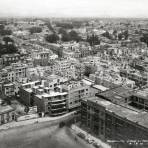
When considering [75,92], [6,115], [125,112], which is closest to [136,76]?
[75,92]

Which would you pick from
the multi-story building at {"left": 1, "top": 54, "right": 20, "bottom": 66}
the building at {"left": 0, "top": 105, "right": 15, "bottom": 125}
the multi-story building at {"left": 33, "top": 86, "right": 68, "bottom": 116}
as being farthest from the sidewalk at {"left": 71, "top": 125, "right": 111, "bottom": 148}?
the multi-story building at {"left": 1, "top": 54, "right": 20, "bottom": 66}

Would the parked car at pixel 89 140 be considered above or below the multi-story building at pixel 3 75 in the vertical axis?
below

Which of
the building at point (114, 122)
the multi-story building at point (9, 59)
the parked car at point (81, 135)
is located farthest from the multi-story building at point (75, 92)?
the multi-story building at point (9, 59)

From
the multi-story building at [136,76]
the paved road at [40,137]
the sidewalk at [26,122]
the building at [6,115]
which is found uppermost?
the multi-story building at [136,76]

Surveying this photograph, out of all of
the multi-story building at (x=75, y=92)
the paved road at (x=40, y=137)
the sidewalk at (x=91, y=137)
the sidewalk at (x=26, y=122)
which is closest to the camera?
the sidewalk at (x=91, y=137)

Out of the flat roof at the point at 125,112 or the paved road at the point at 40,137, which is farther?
the paved road at the point at 40,137

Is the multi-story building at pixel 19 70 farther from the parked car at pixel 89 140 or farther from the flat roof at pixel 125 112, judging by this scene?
the parked car at pixel 89 140

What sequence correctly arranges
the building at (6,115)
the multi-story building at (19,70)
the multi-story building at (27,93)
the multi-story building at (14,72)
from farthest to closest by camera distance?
1. the multi-story building at (19,70)
2. the multi-story building at (14,72)
3. the multi-story building at (27,93)
4. the building at (6,115)

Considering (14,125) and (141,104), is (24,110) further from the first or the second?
(141,104)

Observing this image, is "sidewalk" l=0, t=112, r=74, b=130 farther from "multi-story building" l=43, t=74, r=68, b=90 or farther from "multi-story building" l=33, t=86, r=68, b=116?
"multi-story building" l=43, t=74, r=68, b=90
